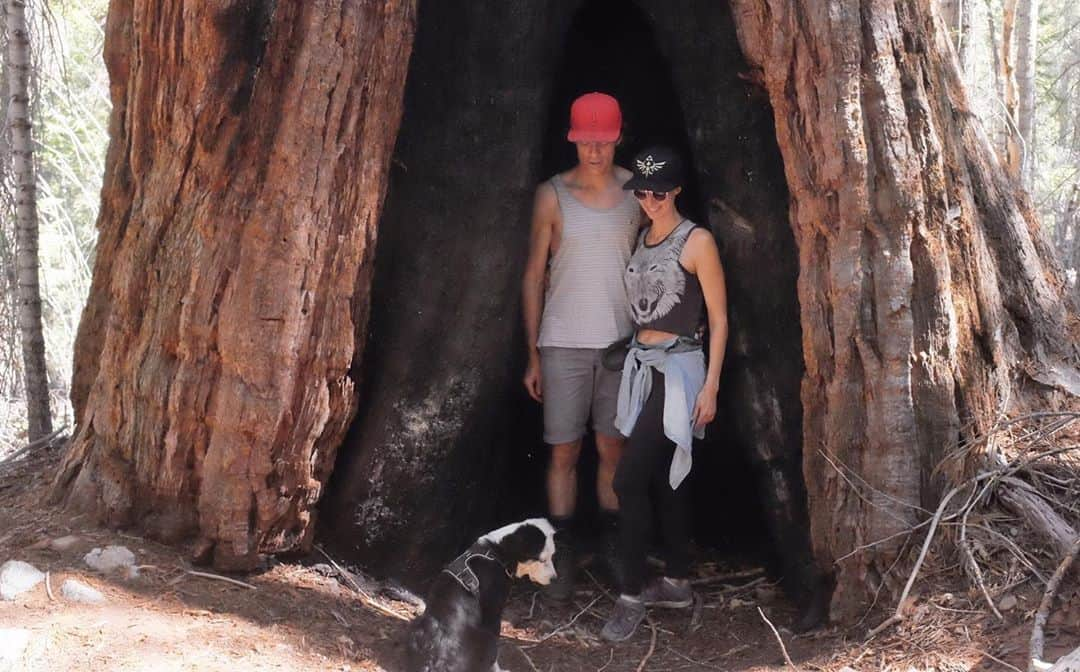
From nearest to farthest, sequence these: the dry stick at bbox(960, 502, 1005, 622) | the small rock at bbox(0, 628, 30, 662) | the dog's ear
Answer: the small rock at bbox(0, 628, 30, 662) → the dry stick at bbox(960, 502, 1005, 622) → the dog's ear

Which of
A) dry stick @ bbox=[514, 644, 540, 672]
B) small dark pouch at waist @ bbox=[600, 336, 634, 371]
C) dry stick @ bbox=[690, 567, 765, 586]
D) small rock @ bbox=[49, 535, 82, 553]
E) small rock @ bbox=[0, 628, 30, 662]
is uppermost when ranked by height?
small dark pouch at waist @ bbox=[600, 336, 634, 371]

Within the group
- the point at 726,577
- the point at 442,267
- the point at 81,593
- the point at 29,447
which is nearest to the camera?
the point at 81,593

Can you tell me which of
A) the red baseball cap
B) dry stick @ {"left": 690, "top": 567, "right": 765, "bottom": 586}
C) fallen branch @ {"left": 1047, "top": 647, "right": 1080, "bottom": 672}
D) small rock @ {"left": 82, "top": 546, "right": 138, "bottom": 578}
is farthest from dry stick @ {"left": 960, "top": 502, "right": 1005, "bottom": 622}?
small rock @ {"left": 82, "top": 546, "right": 138, "bottom": 578}

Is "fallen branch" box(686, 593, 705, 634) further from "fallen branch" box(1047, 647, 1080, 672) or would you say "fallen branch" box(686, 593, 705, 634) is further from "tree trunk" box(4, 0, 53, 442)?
"tree trunk" box(4, 0, 53, 442)

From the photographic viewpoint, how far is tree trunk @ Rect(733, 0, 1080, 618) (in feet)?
14.1

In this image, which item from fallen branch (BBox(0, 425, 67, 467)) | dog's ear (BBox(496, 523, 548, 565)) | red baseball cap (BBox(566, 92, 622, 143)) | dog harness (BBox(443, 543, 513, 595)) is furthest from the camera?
fallen branch (BBox(0, 425, 67, 467))

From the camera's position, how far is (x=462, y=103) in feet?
17.0

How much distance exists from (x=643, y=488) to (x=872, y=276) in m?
1.30

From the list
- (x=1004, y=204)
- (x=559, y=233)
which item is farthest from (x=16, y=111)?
(x=1004, y=204)

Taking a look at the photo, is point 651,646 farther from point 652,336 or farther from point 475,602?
point 652,336

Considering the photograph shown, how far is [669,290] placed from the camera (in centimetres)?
452

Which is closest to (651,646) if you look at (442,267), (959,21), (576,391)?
(576,391)

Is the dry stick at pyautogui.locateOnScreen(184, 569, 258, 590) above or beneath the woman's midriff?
beneath

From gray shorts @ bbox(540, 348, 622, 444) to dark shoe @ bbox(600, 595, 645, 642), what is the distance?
2.52 ft
